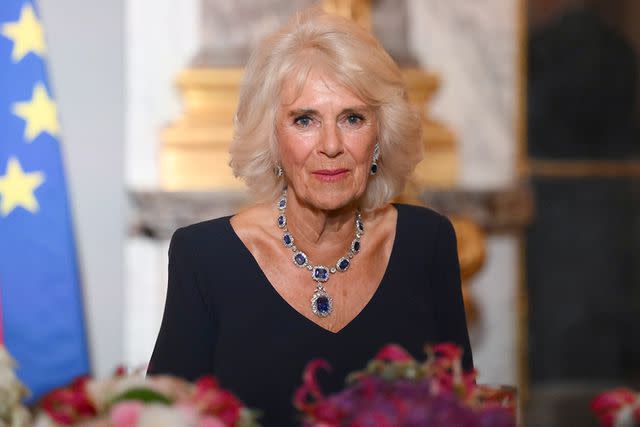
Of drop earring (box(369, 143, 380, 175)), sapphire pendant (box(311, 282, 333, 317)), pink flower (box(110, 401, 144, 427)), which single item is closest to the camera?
pink flower (box(110, 401, 144, 427))

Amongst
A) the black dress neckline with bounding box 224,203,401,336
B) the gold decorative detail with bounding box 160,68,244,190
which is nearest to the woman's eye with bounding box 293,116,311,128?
the black dress neckline with bounding box 224,203,401,336

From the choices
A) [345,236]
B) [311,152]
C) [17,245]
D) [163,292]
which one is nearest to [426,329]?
[345,236]

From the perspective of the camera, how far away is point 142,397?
1150 mm

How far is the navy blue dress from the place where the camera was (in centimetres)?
210

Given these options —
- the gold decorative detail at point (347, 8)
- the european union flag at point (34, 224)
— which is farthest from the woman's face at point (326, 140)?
the gold decorative detail at point (347, 8)

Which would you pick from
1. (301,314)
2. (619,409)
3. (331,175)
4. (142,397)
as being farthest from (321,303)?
(142,397)

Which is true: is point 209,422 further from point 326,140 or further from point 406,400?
point 326,140

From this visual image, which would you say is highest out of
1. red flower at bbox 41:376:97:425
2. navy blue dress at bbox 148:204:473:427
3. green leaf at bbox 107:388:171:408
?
green leaf at bbox 107:388:171:408

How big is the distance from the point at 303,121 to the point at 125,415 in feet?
3.82

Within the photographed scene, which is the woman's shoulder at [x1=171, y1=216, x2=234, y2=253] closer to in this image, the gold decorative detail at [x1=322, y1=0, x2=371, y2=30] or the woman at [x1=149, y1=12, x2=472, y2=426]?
the woman at [x1=149, y1=12, x2=472, y2=426]

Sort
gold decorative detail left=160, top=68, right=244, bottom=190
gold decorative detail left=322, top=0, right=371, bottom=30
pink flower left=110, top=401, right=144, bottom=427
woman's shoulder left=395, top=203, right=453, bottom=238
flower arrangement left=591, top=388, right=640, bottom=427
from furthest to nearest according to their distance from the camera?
gold decorative detail left=160, top=68, right=244, bottom=190, gold decorative detail left=322, top=0, right=371, bottom=30, woman's shoulder left=395, top=203, right=453, bottom=238, flower arrangement left=591, top=388, right=640, bottom=427, pink flower left=110, top=401, right=144, bottom=427

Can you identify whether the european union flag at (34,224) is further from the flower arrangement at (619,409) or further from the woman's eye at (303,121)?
the flower arrangement at (619,409)

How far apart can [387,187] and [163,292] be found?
6.82 feet

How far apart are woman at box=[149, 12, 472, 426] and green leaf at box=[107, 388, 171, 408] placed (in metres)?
0.91
